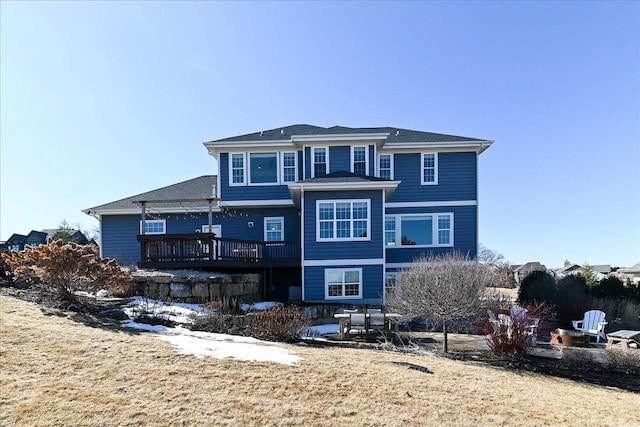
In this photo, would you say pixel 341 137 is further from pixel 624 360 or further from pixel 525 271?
pixel 525 271

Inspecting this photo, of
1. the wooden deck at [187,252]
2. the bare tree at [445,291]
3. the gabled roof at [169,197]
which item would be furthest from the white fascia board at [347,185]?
the gabled roof at [169,197]

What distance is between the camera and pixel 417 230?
1792 centimetres

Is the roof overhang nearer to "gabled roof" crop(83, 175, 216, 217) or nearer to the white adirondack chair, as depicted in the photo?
"gabled roof" crop(83, 175, 216, 217)

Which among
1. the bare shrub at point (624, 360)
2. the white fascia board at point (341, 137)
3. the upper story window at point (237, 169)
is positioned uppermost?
the white fascia board at point (341, 137)

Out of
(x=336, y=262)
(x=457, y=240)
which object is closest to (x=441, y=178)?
(x=457, y=240)

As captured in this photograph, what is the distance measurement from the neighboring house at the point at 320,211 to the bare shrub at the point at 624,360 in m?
7.83

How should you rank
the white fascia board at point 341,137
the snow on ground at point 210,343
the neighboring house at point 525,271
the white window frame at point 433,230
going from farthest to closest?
the neighboring house at point 525,271, the white window frame at point 433,230, the white fascia board at point 341,137, the snow on ground at point 210,343

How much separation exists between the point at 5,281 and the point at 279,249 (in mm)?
9389

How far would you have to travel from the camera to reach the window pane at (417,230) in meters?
17.8

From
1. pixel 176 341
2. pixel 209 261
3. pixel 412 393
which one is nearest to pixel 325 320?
pixel 209 261

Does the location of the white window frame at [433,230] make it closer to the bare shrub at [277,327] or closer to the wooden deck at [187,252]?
the wooden deck at [187,252]

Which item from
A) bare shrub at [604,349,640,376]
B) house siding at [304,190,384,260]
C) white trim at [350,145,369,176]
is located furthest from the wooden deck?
bare shrub at [604,349,640,376]

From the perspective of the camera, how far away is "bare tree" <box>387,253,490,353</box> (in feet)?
32.3

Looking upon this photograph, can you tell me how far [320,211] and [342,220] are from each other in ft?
3.22
